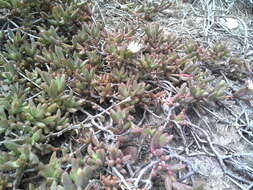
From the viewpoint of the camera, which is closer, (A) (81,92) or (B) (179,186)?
(B) (179,186)

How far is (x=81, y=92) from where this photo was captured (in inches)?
67.9

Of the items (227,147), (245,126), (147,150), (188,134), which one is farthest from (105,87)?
(245,126)

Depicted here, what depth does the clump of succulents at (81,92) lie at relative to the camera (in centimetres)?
139

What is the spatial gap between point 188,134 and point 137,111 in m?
0.32

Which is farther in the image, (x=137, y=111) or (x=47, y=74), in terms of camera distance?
(x=137, y=111)

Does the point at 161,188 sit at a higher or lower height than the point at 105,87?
lower

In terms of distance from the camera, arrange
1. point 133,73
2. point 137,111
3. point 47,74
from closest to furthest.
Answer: point 47,74
point 137,111
point 133,73

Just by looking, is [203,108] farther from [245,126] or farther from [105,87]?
[105,87]

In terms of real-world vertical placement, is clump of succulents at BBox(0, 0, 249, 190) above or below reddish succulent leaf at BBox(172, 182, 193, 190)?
above

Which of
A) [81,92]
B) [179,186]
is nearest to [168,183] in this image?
[179,186]

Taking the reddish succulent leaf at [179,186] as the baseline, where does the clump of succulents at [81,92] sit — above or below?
above

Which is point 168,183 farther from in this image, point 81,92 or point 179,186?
point 81,92

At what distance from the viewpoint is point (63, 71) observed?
177 centimetres

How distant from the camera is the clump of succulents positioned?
4.55 ft
